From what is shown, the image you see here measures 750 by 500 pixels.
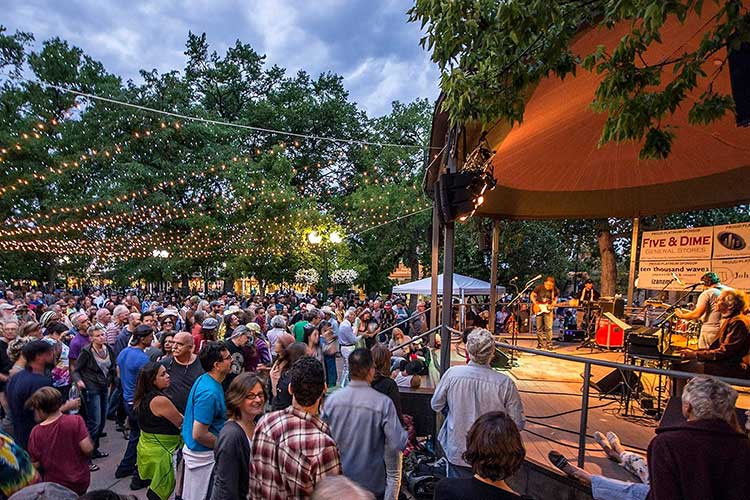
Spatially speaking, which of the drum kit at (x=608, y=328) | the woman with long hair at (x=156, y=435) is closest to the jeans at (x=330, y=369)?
the woman with long hair at (x=156, y=435)

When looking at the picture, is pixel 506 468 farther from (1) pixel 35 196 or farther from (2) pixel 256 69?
(2) pixel 256 69

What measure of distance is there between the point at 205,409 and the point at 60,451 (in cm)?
124

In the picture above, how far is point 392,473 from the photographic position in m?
3.01

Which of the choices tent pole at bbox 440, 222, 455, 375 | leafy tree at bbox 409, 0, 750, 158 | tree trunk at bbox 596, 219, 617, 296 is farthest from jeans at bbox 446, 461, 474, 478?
tree trunk at bbox 596, 219, 617, 296

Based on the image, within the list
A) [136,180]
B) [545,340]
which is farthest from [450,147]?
[136,180]

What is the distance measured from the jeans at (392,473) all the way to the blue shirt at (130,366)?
138 inches

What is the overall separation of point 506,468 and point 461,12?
3419mm

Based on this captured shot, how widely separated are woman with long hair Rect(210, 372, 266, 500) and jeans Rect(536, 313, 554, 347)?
8927 mm

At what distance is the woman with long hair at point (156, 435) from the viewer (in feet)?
11.9

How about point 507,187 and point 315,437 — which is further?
point 507,187

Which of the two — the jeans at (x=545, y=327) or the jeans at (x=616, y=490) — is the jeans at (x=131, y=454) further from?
the jeans at (x=545, y=327)

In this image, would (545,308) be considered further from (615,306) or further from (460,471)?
(460,471)

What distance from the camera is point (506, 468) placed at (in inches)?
73.3

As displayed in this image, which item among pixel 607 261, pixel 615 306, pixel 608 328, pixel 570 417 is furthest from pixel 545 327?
pixel 607 261
